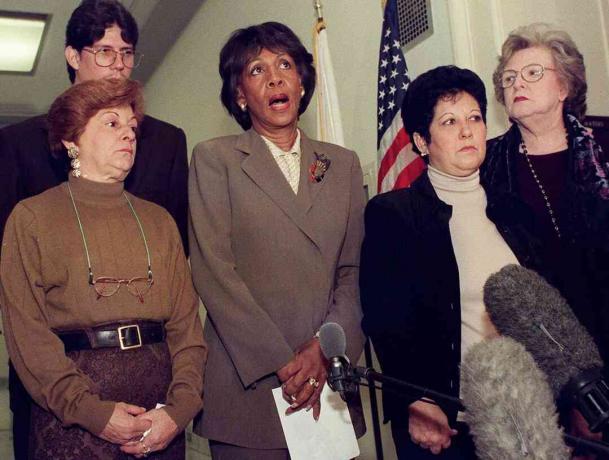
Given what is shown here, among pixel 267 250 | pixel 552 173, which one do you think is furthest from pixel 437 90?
pixel 267 250

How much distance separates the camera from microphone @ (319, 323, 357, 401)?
107cm

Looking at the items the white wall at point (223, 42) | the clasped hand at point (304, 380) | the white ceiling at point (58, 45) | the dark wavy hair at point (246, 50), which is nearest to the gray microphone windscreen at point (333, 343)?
the clasped hand at point (304, 380)

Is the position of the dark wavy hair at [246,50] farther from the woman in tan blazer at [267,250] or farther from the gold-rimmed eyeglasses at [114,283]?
the gold-rimmed eyeglasses at [114,283]

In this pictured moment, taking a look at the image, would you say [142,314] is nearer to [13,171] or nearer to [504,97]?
[13,171]

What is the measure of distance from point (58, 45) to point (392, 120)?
4.12m

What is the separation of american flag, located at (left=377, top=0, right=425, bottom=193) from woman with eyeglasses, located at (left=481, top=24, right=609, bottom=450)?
2.14 ft

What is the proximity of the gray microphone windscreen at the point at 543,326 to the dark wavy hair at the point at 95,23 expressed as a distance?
1.59 metres

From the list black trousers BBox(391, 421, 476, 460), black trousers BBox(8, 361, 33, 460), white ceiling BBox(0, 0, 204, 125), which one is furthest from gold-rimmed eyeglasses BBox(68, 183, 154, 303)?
white ceiling BBox(0, 0, 204, 125)

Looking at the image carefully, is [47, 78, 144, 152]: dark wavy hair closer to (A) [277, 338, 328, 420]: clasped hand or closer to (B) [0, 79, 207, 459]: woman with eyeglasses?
(B) [0, 79, 207, 459]: woman with eyeglasses

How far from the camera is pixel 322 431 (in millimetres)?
1802

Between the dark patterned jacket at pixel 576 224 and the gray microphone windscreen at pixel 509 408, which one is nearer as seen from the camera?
the gray microphone windscreen at pixel 509 408

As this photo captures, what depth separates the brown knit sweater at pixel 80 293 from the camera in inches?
64.1

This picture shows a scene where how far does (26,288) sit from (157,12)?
13.8ft

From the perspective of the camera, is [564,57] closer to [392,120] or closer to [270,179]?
[270,179]
